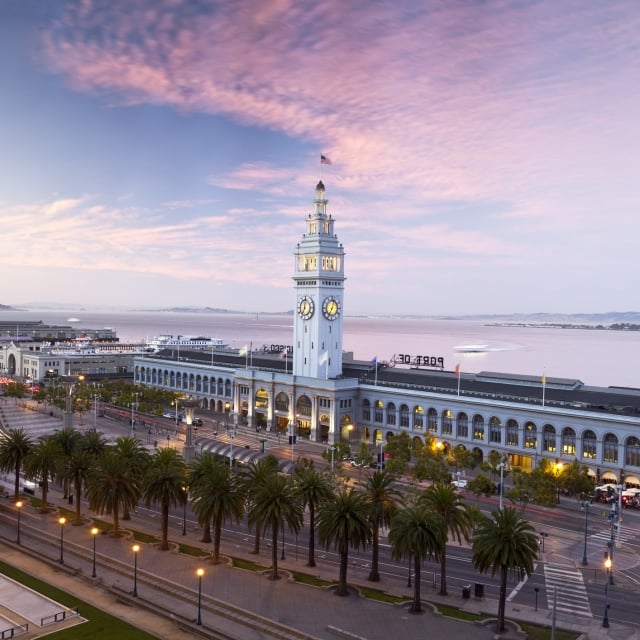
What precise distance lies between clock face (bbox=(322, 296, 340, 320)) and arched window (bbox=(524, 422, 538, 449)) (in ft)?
130

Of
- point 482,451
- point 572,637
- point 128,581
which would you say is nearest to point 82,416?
point 482,451

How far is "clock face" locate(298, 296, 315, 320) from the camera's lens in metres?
122

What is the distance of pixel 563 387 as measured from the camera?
359ft

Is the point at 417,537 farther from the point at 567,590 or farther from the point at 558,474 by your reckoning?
the point at 558,474

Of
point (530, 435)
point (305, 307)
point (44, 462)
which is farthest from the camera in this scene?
point (305, 307)

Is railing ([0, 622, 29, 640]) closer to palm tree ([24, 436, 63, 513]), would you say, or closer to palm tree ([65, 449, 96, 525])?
palm tree ([65, 449, 96, 525])

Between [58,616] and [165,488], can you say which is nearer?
[58,616]

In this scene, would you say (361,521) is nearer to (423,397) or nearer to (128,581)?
(128,581)

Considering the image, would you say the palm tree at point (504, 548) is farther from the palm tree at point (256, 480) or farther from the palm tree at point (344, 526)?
the palm tree at point (256, 480)

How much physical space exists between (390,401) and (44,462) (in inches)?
2348

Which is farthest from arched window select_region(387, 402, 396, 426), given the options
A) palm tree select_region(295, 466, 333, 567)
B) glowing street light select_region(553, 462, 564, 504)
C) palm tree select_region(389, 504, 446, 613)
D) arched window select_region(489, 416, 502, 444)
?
palm tree select_region(389, 504, 446, 613)

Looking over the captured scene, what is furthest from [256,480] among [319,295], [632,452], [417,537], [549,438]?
[319,295]

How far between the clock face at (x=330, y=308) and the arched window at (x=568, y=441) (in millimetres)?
45018

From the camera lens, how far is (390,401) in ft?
377
